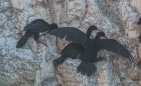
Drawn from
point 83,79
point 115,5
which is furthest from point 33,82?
point 115,5

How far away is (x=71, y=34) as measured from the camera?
7.70 meters

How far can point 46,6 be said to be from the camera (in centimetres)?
848

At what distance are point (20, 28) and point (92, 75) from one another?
176 centimetres

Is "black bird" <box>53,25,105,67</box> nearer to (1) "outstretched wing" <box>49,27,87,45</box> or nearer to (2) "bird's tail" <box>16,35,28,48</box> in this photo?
(1) "outstretched wing" <box>49,27,87,45</box>

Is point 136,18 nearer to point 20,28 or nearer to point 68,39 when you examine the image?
point 68,39

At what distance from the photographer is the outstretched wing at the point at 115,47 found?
307 inches

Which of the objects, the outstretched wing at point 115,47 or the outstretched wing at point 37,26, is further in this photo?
the outstretched wing at point 37,26

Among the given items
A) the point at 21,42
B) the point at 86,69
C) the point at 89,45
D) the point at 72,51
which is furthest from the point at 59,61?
the point at 21,42

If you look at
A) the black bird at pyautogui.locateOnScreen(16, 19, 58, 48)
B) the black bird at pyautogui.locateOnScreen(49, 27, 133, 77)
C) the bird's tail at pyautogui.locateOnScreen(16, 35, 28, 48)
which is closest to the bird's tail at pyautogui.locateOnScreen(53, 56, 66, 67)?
the black bird at pyautogui.locateOnScreen(49, 27, 133, 77)

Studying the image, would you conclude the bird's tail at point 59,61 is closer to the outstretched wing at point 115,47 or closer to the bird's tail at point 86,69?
the bird's tail at point 86,69

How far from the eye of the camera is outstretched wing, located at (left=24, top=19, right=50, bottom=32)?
801 centimetres

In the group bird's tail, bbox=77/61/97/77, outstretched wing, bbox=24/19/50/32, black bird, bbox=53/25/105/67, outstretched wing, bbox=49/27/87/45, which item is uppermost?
outstretched wing, bbox=24/19/50/32

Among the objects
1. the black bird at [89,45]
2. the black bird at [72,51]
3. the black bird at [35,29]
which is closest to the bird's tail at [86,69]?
the black bird at [89,45]

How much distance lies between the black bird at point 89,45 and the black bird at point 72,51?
0.11m
